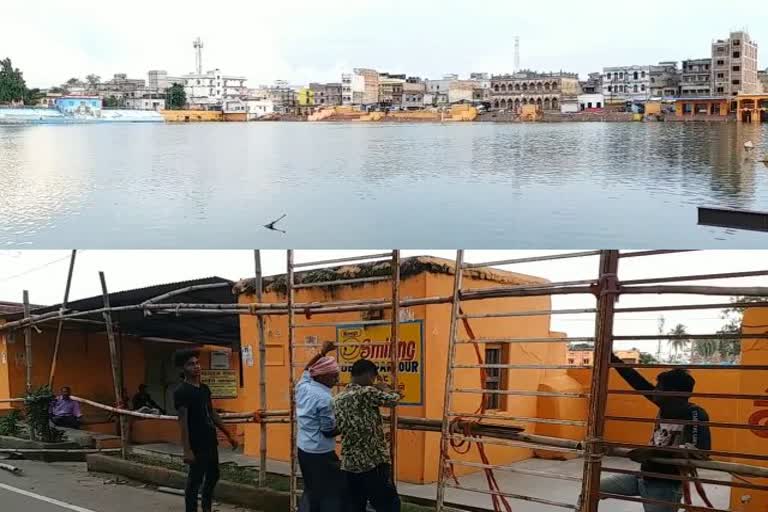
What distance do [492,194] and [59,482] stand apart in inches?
1219

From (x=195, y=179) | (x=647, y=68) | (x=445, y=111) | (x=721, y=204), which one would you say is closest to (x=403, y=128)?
(x=445, y=111)

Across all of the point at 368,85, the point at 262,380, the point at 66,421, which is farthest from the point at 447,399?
the point at 368,85

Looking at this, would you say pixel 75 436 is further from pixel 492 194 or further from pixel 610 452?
pixel 492 194

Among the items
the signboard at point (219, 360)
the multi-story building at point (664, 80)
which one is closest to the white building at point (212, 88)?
the multi-story building at point (664, 80)

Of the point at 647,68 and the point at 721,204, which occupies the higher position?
the point at 647,68

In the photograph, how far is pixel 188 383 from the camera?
20.3 ft

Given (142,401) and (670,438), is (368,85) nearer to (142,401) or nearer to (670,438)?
(142,401)

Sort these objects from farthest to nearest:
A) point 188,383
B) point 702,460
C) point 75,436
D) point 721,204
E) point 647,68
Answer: point 647,68 → point 721,204 → point 75,436 → point 188,383 → point 702,460

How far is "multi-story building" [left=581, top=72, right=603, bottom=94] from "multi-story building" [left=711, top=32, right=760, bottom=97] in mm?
20108

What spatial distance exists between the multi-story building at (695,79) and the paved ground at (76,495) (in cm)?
8036

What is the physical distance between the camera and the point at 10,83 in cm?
6719

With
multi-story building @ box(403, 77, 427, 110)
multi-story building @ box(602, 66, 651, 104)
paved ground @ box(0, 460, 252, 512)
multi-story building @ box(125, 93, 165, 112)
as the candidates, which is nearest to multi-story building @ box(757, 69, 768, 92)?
multi-story building @ box(602, 66, 651, 104)

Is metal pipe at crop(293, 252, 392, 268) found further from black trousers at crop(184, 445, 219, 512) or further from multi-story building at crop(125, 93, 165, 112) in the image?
multi-story building at crop(125, 93, 165, 112)

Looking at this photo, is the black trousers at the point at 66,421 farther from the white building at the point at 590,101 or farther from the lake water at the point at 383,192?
the white building at the point at 590,101
